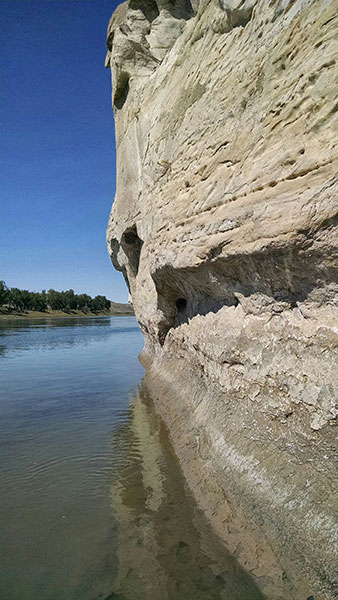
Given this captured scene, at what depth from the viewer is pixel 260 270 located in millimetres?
4840

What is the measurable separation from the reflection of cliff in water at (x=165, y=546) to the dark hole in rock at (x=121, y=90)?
1298cm

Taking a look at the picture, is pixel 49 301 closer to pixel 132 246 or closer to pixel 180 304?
pixel 132 246

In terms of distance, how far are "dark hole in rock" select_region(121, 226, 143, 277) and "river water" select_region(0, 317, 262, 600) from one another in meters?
6.80

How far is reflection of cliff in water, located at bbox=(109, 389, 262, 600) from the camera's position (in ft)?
11.0

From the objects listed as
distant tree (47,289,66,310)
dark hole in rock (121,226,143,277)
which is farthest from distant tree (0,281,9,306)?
dark hole in rock (121,226,143,277)

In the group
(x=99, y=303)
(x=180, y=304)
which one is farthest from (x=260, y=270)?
(x=99, y=303)

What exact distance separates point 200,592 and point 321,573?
1147 millimetres

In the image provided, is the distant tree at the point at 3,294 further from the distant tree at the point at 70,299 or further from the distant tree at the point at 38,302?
the distant tree at the point at 70,299

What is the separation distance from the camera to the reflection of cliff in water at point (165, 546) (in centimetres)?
335

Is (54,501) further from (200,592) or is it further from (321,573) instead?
(321,573)

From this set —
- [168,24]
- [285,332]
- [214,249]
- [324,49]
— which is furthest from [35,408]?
[168,24]

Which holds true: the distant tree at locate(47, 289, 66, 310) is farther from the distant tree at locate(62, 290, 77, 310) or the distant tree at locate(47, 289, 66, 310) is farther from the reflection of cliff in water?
the reflection of cliff in water

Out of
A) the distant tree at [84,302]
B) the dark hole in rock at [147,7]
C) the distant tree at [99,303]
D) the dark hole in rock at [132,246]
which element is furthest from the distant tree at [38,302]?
the dark hole in rock at [147,7]

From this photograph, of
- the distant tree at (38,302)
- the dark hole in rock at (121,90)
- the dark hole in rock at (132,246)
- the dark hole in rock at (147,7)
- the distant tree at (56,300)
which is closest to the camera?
the dark hole in rock at (147,7)
